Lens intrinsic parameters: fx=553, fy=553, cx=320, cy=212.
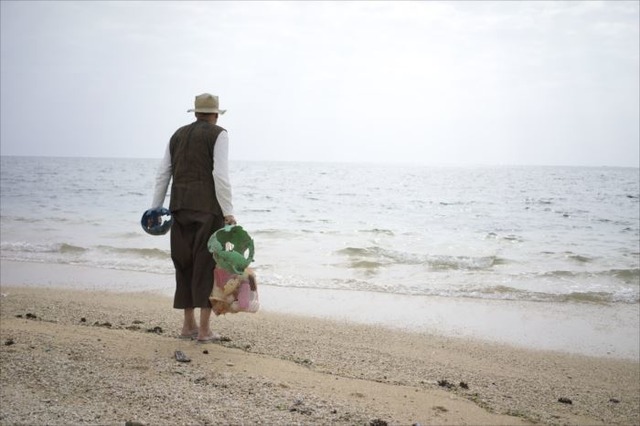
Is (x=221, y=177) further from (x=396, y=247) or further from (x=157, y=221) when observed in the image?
(x=396, y=247)

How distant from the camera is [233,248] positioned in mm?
4234

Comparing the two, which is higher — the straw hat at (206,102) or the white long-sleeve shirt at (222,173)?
the straw hat at (206,102)

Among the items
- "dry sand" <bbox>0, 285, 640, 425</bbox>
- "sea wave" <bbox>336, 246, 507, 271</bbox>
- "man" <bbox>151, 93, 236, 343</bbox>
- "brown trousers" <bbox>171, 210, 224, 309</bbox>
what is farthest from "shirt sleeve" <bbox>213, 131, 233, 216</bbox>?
"sea wave" <bbox>336, 246, 507, 271</bbox>

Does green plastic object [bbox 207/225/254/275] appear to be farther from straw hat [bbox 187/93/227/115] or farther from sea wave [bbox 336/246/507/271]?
sea wave [bbox 336/246/507/271]

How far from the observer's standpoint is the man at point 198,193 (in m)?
4.38

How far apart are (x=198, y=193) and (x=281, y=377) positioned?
1572 millimetres

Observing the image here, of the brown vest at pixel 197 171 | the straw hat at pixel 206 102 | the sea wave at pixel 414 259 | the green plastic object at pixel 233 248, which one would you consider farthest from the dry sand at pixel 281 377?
the sea wave at pixel 414 259

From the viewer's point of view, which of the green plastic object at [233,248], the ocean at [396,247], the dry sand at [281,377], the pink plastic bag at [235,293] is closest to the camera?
the dry sand at [281,377]

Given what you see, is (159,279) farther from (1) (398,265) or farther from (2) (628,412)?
(2) (628,412)

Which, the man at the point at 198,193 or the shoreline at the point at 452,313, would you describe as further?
the shoreline at the point at 452,313

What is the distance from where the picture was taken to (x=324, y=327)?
234 inches

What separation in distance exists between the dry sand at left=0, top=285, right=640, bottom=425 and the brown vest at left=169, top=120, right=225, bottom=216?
1161 millimetres

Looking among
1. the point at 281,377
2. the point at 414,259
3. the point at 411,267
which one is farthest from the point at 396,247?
the point at 281,377

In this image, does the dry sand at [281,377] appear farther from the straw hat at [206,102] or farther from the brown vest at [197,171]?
the straw hat at [206,102]
